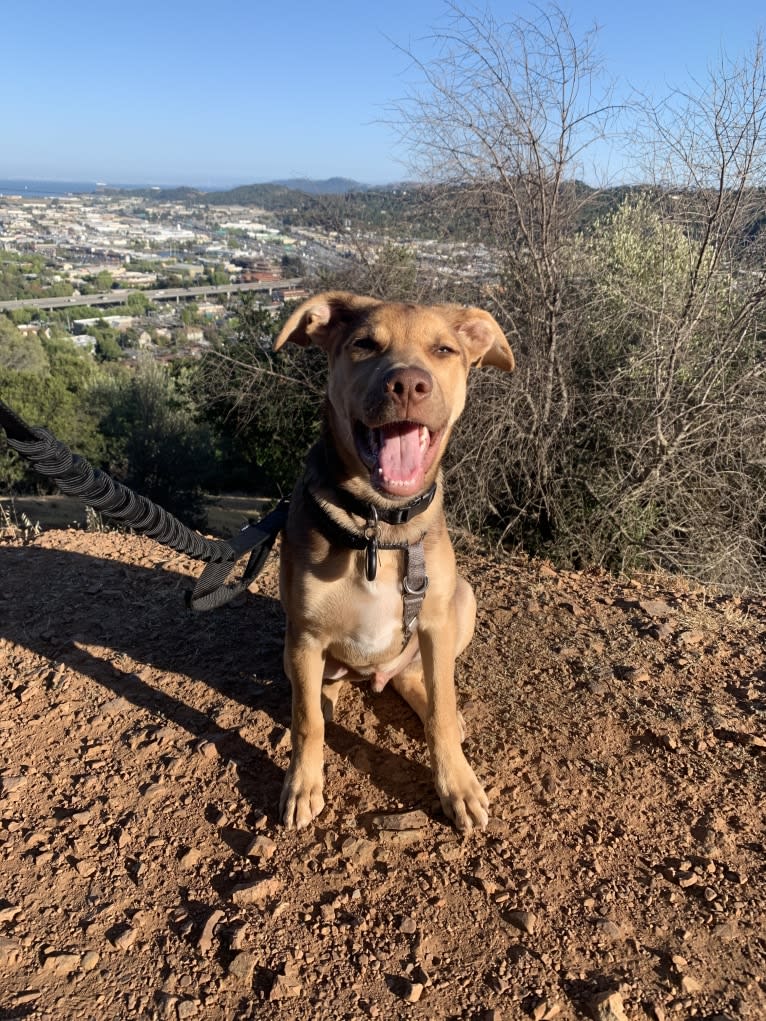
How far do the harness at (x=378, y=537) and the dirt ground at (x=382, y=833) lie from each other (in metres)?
0.79

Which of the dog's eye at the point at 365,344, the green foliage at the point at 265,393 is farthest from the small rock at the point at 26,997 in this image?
the green foliage at the point at 265,393

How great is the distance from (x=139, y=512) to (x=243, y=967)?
155cm

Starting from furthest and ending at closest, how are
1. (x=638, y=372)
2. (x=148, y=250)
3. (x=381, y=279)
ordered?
(x=148, y=250), (x=381, y=279), (x=638, y=372)

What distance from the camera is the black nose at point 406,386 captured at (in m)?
2.24

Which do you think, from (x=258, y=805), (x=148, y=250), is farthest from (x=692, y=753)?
(x=148, y=250)

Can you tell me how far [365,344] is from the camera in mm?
2670

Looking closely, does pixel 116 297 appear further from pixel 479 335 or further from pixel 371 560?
pixel 371 560

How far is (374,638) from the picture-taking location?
8.61ft

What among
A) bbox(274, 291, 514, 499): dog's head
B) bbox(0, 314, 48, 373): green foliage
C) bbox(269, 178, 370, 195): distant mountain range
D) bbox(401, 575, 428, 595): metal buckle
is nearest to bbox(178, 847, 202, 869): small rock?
bbox(401, 575, 428, 595): metal buckle

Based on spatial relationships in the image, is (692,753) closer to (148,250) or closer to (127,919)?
(127,919)

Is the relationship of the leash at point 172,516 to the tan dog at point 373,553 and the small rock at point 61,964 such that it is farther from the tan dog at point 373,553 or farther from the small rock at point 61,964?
the small rock at point 61,964

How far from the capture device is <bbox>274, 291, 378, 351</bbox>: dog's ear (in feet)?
9.30

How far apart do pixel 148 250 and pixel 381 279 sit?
83418 mm

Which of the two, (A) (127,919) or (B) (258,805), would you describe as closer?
(A) (127,919)
